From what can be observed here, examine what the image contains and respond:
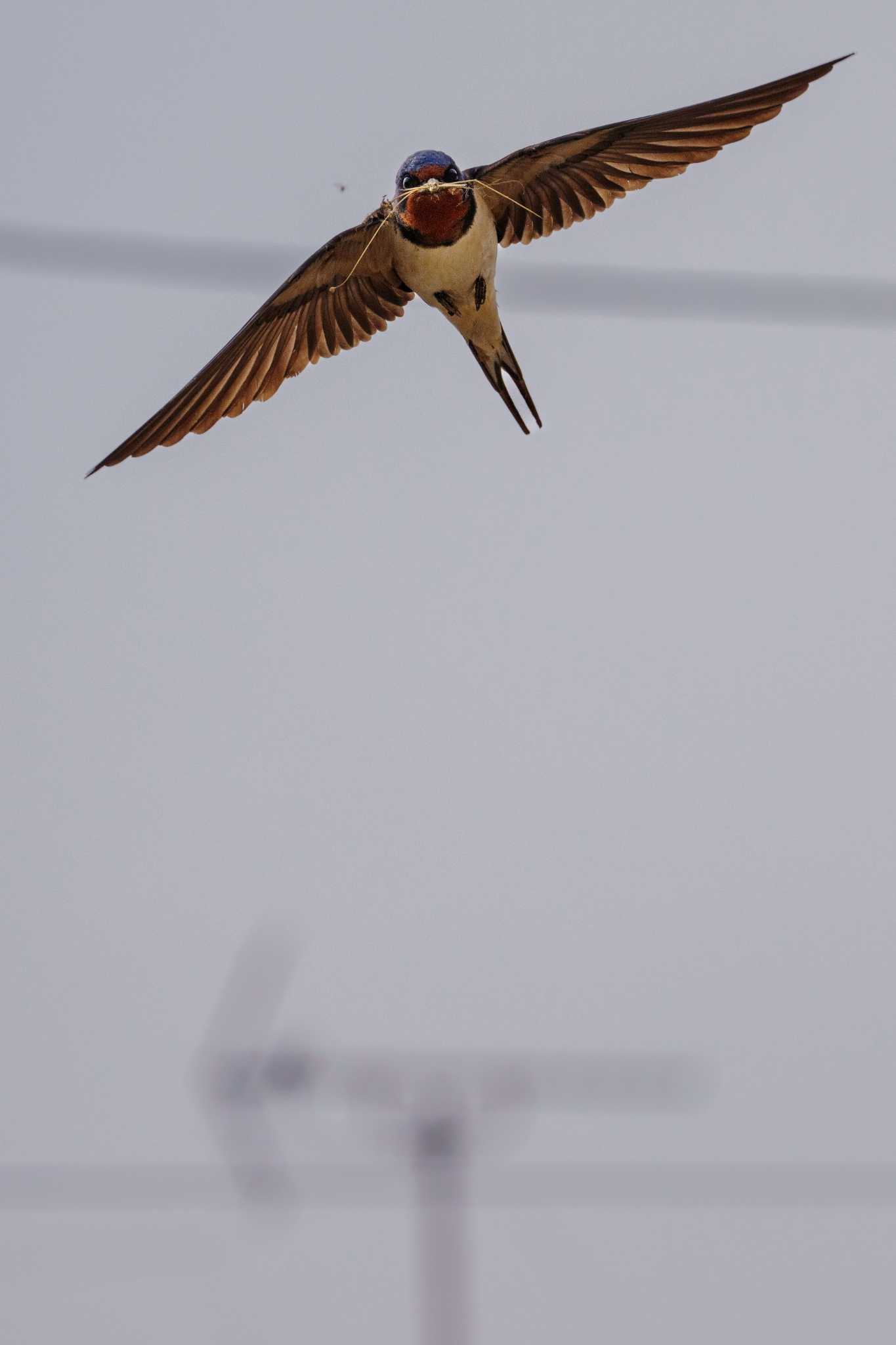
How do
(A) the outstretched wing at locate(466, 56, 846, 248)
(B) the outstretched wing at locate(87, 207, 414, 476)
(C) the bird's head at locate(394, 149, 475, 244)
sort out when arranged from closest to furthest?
(C) the bird's head at locate(394, 149, 475, 244) → (B) the outstretched wing at locate(87, 207, 414, 476) → (A) the outstretched wing at locate(466, 56, 846, 248)

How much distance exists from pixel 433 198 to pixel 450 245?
16 centimetres

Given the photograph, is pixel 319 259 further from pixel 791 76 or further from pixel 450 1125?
pixel 450 1125

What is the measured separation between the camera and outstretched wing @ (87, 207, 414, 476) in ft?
13.5

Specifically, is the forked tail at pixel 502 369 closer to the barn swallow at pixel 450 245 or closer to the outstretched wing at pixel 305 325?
the barn swallow at pixel 450 245

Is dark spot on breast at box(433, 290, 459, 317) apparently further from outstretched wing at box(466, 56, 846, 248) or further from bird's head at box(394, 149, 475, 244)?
outstretched wing at box(466, 56, 846, 248)

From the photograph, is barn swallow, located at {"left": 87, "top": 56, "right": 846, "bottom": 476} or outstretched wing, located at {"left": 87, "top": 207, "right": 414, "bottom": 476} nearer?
barn swallow, located at {"left": 87, "top": 56, "right": 846, "bottom": 476}

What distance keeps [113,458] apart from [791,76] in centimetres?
141

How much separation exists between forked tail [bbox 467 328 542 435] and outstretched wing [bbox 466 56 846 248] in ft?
1.14

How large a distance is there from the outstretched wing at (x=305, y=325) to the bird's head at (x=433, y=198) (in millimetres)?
243

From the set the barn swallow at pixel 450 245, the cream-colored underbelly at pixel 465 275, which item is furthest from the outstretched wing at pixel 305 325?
→ the cream-colored underbelly at pixel 465 275

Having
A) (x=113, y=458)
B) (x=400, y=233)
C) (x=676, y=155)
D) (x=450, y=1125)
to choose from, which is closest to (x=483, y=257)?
(x=400, y=233)

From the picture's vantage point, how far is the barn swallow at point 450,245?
3965 millimetres

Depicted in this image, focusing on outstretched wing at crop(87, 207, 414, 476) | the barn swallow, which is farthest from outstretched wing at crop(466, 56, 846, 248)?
outstretched wing at crop(87, 207, 414, 476)

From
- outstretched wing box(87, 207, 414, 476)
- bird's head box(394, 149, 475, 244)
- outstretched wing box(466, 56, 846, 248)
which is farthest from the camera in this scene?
outstretched wing box(466, 56, 846, 248)
